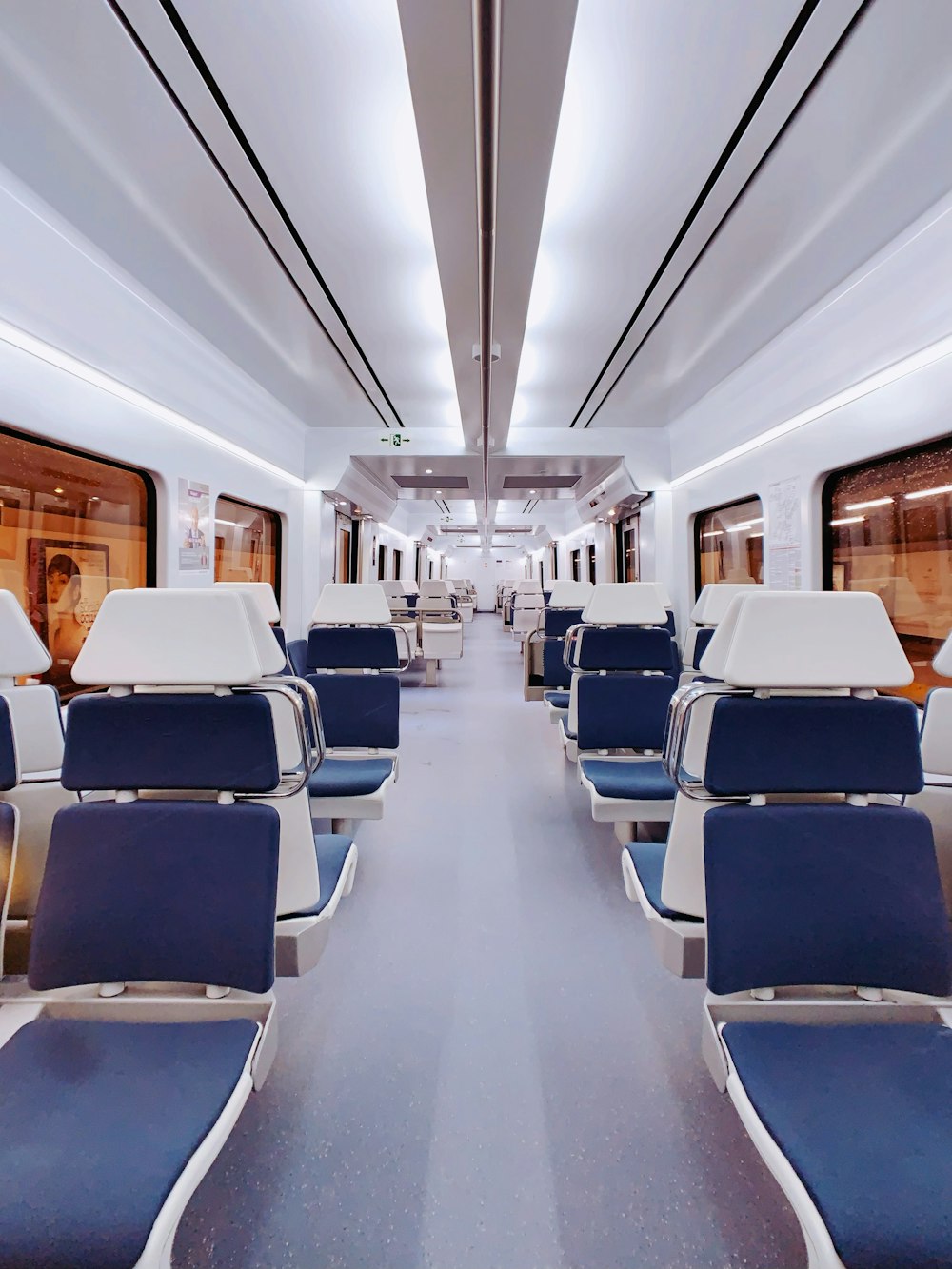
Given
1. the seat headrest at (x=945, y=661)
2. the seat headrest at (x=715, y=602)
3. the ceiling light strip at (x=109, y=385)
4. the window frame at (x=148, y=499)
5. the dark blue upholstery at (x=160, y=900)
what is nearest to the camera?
the dark blue upholstery at (x=160, y=900)

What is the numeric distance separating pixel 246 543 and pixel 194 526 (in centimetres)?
132

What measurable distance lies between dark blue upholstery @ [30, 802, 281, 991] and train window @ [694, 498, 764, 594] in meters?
4.45

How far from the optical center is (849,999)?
1.36 metres

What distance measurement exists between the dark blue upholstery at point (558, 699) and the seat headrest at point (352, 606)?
1.82m

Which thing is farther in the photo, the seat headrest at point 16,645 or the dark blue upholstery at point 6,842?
the seat headrest at point 16,645

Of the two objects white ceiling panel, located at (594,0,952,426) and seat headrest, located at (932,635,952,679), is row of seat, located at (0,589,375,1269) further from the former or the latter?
white ceiling panel, located at (594,0,952,426)

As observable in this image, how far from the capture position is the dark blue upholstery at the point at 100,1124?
2.75ft

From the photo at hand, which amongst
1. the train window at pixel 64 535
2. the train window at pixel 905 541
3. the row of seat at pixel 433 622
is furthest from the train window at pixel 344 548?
the train window at pixel 905 541

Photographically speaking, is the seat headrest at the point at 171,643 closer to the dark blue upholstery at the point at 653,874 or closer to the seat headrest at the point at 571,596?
the dark blue upholstery at the point at 653,874

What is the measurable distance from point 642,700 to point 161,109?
339 centimetres

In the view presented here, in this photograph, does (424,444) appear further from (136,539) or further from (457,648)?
(136,539)

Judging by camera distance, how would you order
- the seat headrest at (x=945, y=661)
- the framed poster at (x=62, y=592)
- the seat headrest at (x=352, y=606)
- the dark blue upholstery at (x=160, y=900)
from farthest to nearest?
the seat headrest at (x=352, y=606) → the framed poster at (x=62, y=592) → the seat headrest at (x=945, y=661) → the dark blue upholstery at (x=160, y=900)

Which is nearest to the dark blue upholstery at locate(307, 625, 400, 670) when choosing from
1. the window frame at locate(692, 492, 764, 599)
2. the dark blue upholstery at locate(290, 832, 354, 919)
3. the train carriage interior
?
the train carriage interior

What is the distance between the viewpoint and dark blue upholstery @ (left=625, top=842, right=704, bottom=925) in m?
1.62
